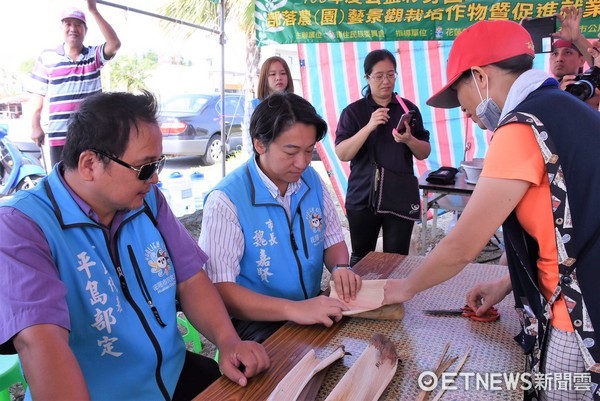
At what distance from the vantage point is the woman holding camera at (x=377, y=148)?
293cm

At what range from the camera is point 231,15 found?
7754 mm

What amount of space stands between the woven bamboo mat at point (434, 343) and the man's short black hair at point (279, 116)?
0.75 meters

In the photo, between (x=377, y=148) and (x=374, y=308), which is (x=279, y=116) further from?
(x=377, y=148)

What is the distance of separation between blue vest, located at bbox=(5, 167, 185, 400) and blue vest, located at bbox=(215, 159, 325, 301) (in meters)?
0.38

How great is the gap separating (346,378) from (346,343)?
9.5 inches

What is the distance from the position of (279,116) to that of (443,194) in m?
2.58

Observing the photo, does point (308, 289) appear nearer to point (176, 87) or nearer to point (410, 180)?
point (410, 180)

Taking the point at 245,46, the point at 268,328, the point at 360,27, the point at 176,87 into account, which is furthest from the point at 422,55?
the point at 176,87

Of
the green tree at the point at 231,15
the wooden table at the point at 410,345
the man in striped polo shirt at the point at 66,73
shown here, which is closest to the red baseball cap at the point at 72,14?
the man in striped polo shirt at the point at 66,73

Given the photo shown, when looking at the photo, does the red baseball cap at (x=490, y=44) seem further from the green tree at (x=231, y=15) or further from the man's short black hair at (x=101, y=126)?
the green tree at (x=231, y=15)

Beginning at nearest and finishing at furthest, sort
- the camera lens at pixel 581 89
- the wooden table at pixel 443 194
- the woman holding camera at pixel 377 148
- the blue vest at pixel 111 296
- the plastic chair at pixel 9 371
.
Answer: the blue vest at pixel 111 296
the plastic chair at pixel 9 371
the camera lens at pixel 581 89
the woman holding camera at pixel 377 148
the wooden table at pixel 443 194

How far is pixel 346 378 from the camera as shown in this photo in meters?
1.04

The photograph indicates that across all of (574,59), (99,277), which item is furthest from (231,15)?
(99,277)

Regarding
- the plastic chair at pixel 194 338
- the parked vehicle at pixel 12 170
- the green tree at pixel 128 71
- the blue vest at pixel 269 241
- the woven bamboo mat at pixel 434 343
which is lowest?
the plastic chair at pixel 194 338
